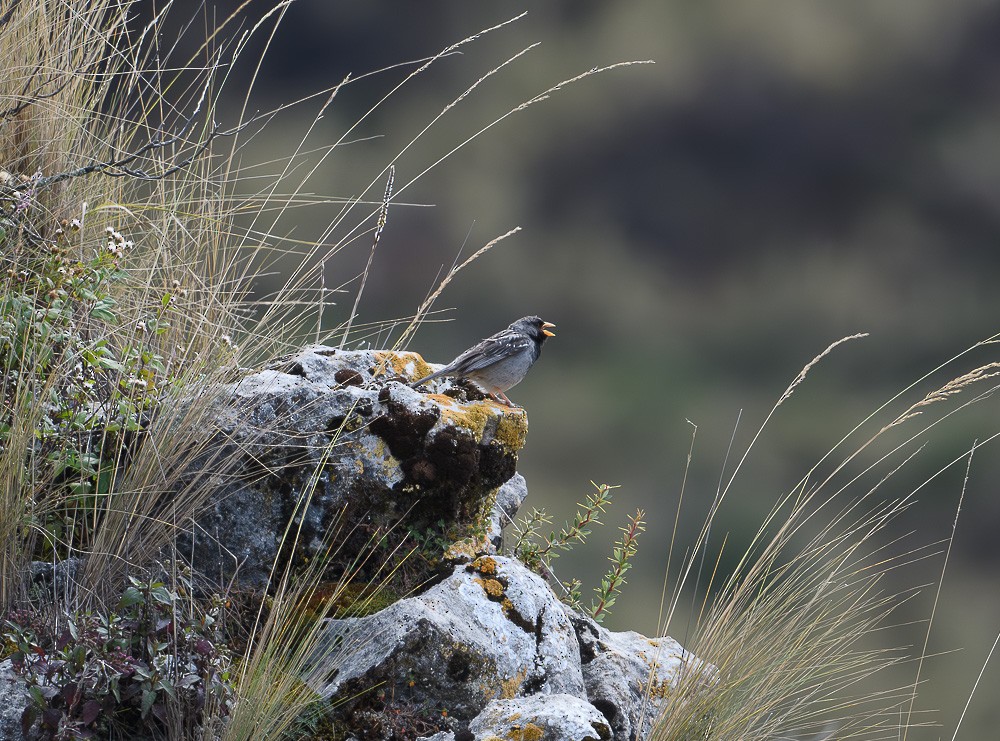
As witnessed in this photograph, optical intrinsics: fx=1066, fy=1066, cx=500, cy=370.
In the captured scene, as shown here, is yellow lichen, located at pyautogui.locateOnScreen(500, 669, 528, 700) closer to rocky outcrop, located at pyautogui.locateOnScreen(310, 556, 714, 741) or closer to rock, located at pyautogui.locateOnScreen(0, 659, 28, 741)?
rocky outcrop, located at pyautogui.locateOnScreen(310, 556, 714, 741)

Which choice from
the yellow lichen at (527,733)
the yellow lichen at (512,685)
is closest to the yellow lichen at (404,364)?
the yellow lichen at (512,685)

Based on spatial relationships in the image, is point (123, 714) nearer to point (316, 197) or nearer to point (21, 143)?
point (316, 197)

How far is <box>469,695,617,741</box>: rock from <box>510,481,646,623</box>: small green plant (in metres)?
1.03

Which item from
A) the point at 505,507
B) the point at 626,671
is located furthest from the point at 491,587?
the point at 505,507

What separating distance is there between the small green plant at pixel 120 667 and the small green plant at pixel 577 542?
1.33 metres

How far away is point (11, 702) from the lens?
254 cm

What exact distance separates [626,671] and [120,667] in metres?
1.61

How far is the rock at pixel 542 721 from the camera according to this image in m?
2.59

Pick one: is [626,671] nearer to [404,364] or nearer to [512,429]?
[512,429]

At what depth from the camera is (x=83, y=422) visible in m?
3.09

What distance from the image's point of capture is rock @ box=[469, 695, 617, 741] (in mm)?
2594

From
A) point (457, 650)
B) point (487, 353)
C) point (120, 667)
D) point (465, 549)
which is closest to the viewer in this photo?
point (120, 667)

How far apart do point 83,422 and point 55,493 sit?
0.78 feet

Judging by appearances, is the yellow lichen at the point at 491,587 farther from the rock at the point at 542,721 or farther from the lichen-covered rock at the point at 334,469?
the rock at the point at 542,721
